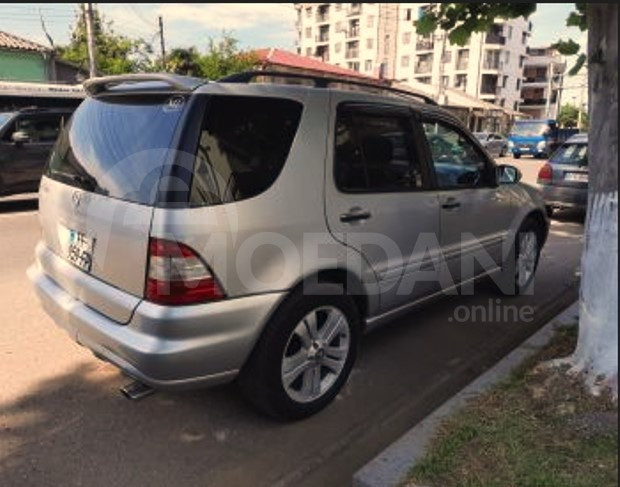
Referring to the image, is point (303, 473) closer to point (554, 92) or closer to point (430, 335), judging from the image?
point (430, 335)

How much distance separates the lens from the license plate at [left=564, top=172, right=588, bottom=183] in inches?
399

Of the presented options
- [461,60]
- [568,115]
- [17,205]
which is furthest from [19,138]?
[568,115]

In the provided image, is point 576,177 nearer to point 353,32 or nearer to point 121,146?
point 121,146

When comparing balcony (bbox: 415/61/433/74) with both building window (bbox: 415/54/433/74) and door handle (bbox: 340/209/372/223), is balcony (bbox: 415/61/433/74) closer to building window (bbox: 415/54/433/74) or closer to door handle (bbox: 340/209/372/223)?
building window (bbox: 415/54/433/74)

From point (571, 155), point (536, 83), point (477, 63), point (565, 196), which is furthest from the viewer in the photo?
point (536, 83)

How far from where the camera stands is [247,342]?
10.1ft

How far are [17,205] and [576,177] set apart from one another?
385 inches

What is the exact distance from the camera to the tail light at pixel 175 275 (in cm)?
284

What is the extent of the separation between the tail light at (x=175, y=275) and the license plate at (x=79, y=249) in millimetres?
534

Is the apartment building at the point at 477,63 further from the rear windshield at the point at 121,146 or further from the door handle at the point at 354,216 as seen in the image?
the rear windshield at the point at 121,146

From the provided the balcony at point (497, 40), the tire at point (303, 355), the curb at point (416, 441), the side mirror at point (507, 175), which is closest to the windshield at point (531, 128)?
the side mirror at point (507, 175)

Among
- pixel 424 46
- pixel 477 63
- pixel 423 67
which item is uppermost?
pixel 424 46

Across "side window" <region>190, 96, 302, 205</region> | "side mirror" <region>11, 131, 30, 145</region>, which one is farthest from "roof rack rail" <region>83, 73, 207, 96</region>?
"side mirror" <region>11, 131, 30, 145</region>

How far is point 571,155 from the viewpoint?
10.5 m
